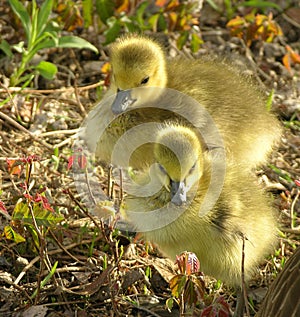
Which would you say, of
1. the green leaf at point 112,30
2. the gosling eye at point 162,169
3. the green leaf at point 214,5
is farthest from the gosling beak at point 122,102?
the green leaf at point 214,5

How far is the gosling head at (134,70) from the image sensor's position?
307cm

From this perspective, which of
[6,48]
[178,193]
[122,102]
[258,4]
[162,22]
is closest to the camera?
[178,193]

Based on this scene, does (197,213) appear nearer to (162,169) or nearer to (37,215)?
(162,169)

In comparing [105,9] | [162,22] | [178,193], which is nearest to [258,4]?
[162,22]

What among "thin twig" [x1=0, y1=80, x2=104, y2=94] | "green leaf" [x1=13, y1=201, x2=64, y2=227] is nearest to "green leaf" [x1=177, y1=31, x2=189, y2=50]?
"thin twig" [x1=0, y1=80, x2=104, y2=94]

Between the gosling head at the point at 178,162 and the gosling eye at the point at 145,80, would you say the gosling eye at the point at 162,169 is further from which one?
the gosling eye at the point at 145,80

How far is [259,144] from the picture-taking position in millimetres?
3225

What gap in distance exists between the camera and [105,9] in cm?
392

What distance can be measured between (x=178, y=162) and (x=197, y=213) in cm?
19

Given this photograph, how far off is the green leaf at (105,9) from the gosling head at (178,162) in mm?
1372

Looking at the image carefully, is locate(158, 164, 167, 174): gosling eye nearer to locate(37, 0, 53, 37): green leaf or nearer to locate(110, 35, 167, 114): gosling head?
locate(110, 35, 167, 114): gosling head

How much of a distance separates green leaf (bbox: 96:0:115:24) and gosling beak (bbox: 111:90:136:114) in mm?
931

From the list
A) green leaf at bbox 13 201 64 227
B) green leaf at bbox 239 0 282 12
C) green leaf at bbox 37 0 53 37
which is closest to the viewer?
green leaf at bbox 13 201 64 227

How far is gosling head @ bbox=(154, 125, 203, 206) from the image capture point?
2.59 metres
